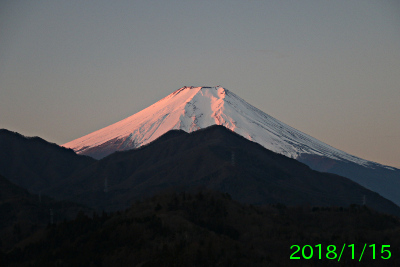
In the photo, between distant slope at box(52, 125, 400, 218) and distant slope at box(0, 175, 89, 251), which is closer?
distant slope at box(0, 175, 89, 251)

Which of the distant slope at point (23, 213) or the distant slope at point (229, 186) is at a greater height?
the distant slope at point (229, 186)

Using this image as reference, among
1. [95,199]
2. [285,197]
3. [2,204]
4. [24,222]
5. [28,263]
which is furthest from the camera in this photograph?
[95,199]

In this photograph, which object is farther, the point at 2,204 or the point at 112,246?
the point at 2,204

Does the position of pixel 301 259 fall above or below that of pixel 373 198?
below

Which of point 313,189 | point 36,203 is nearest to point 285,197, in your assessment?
point 313,189

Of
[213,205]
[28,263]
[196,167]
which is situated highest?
[196,167]

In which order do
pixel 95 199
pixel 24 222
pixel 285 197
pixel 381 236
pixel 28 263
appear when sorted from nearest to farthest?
pixel 28 263 < pixel 381 236 < pixel 24 222 < pixel 285 197 < pixel 95 199

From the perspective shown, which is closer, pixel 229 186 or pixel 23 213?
pixel 23 213

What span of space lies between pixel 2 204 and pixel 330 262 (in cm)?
6570

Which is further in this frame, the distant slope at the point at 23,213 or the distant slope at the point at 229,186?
the distant slope at the point at 229,186

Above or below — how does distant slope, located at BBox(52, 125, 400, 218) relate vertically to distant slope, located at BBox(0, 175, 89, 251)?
above

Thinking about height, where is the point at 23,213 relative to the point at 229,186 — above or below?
below

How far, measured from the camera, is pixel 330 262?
89.5 metres

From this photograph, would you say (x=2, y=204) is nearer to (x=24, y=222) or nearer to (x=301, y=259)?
(x=24, y=222)
